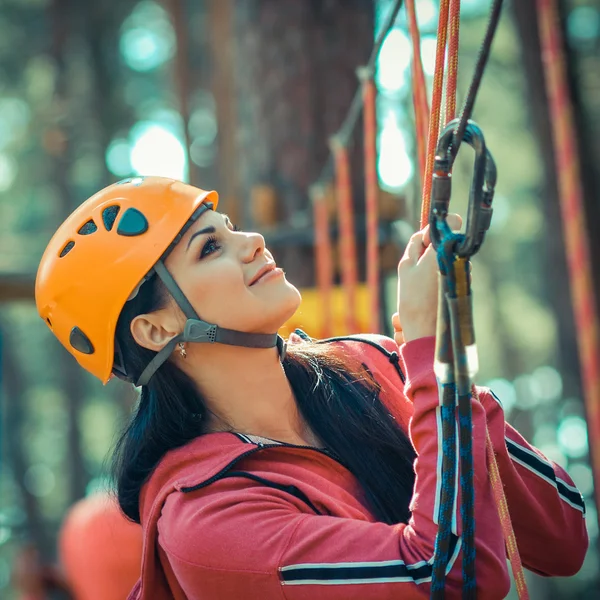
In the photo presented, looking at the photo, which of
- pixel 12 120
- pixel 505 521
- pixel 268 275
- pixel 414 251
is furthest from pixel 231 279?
pixel 12 120

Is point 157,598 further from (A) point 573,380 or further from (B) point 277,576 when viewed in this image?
(A) point 573,380

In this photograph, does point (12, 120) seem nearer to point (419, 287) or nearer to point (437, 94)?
point (437, 94)

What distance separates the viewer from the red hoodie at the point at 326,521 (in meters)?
1.61

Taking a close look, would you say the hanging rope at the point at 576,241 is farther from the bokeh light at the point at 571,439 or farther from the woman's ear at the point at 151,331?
the bokeh light at the point at 571,439

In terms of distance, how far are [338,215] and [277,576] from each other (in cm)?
286

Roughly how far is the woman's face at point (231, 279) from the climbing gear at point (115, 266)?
2cm

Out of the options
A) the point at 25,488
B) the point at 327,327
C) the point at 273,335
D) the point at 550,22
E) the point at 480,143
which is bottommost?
the point at 25,488

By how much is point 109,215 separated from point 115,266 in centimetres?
13

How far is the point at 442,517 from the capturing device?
1.54 metres

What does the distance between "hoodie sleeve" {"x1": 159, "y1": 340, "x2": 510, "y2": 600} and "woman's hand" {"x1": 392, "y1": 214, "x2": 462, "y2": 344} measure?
0.12 feet

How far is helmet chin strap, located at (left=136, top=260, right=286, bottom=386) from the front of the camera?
2104mm

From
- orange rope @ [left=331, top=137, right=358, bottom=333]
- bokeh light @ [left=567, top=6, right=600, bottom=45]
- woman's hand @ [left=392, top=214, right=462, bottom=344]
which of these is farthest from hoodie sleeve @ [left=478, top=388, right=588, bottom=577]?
bokeh light @ [left=567, top=6, right=600, bottom=45]

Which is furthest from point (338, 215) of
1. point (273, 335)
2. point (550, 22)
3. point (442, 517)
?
point (442, 517)

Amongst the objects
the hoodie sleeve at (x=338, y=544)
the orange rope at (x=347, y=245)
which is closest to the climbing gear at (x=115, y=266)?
the hoodie sleeve at (x=338, y=544)
